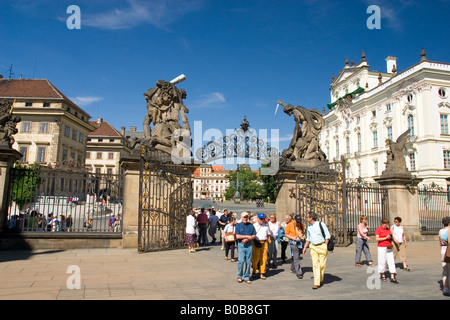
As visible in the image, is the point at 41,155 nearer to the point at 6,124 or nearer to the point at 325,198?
the point at 6,124

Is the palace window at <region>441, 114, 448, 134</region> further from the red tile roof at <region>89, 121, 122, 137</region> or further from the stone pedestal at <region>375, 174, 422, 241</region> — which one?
the red tile roof at <region>89, 121, 122, 137</region>

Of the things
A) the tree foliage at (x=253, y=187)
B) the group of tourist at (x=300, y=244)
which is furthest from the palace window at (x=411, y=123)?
the tree foliage at (x=253, y=187)

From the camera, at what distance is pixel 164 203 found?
38.5ft

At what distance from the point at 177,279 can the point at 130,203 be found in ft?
17.3

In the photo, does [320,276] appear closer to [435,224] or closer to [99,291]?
[99,291]

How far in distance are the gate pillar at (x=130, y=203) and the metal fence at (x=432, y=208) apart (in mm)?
12983

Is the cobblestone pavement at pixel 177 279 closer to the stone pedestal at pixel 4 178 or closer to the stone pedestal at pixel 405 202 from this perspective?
the stone pedestal at pixel 4 178

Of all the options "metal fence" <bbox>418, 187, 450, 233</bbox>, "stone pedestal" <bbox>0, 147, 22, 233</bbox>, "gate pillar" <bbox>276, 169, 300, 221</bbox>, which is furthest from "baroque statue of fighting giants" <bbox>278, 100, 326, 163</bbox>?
"stone pedestal" <bbox>0, 147, 22, 233</bbox>

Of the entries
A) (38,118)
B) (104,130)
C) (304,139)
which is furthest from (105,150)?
(304,139)

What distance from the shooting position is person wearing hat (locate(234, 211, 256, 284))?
7.18 meters
